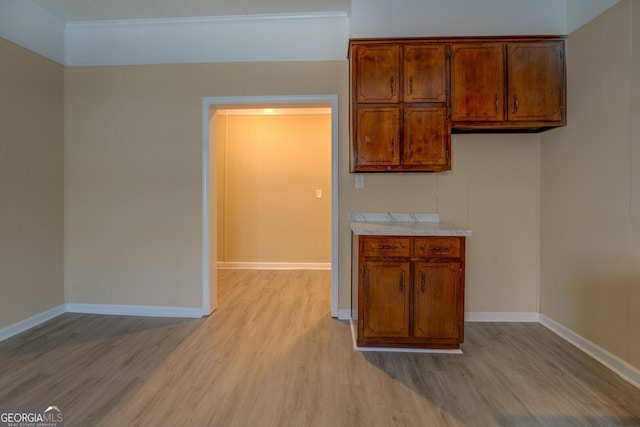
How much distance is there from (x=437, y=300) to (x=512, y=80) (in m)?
1.90

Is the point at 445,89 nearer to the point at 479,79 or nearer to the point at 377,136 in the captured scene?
the point at 479,79

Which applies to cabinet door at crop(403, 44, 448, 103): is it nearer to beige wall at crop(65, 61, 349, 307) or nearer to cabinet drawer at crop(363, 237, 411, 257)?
cabinet drawer at crop(363, 237, 411, 257)

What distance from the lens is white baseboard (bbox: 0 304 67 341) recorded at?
8.84 feet

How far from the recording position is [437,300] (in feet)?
8.06

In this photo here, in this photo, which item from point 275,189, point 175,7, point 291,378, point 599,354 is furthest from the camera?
point 275,189

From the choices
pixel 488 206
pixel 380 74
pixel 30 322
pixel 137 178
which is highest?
pixel 380 74

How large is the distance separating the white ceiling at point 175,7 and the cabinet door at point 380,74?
619 millimetres

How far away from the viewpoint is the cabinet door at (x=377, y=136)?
2742 mm

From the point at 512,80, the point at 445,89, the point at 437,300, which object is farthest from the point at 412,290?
the point at 512,80

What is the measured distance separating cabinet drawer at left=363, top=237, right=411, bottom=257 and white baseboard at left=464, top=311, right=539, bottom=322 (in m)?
1.23

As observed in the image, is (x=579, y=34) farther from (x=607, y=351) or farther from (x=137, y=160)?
(x=137, y=160)

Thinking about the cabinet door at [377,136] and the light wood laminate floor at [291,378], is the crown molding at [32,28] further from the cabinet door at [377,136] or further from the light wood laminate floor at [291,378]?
the cabinet door at [377,136]

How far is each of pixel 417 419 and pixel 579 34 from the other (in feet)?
9.98

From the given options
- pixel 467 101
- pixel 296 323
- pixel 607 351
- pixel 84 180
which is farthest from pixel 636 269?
pixel 84 180
